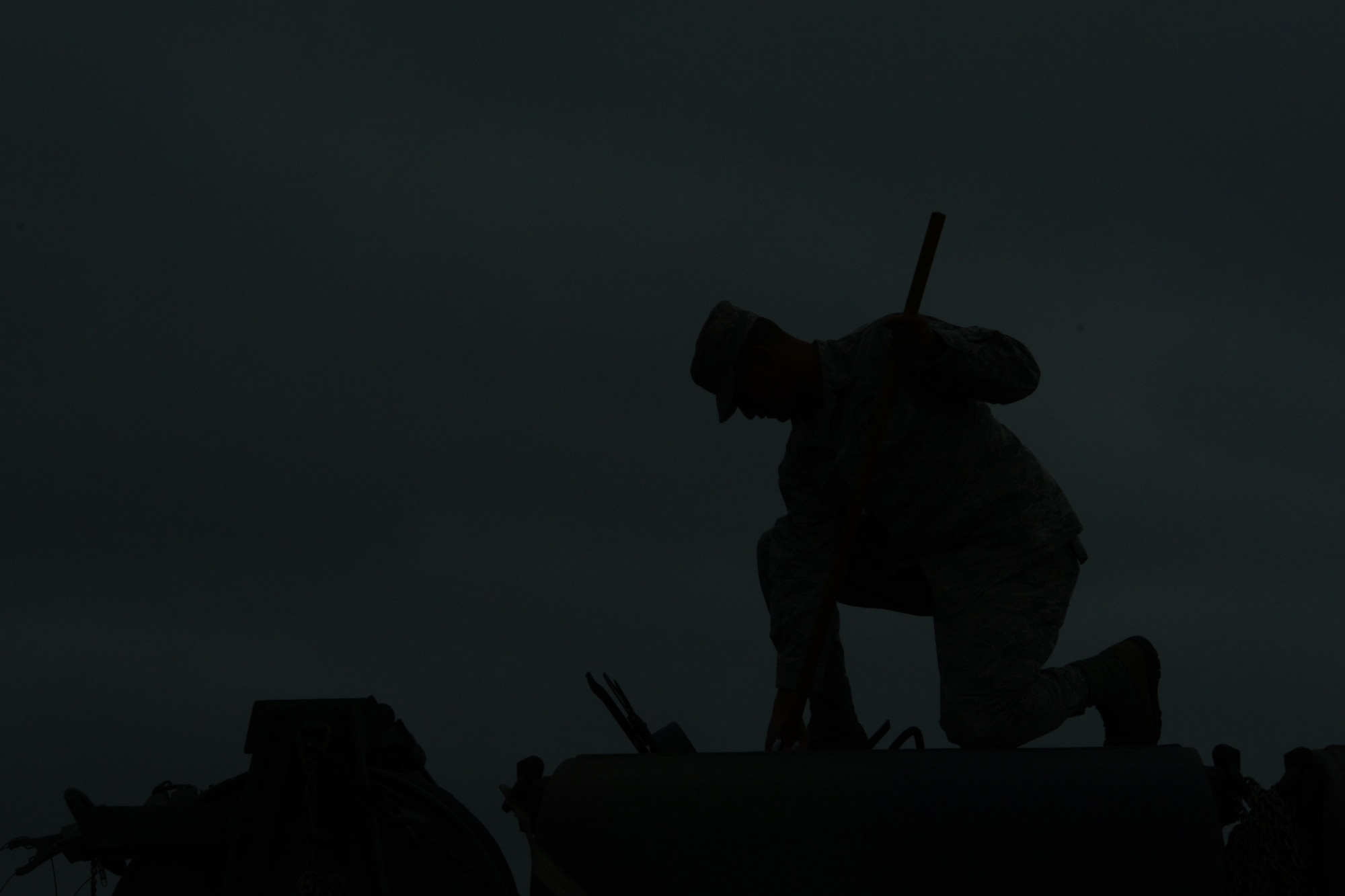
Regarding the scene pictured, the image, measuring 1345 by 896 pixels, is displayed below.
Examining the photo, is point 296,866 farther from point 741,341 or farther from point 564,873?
point 741,341

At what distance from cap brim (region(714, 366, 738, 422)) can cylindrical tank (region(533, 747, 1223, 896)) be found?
1.20 metres

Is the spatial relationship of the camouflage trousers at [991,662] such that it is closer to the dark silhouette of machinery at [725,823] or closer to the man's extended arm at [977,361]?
the dark silhouette of machinery at [725,823]

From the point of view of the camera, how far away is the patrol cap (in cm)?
404

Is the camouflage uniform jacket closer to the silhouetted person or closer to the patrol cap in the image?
the silhouetted person

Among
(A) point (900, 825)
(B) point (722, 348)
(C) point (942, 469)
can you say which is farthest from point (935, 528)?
(A) point (900, 825)

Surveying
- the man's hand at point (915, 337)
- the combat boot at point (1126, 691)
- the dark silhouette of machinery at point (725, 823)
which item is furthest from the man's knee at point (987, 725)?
the man's hand at point (915, 337)

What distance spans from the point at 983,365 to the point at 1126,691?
96 cm

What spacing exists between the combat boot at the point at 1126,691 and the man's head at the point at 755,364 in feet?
3.54

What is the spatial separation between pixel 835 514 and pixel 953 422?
50 cm

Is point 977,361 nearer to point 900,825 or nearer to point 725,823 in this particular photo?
point 900,825

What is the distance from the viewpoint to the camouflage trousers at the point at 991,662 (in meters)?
3.59

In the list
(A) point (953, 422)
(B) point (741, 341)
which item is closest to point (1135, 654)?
(A) point (953, 422)

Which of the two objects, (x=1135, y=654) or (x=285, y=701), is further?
(x=1135, y=654)

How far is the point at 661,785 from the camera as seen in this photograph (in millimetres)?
3176
